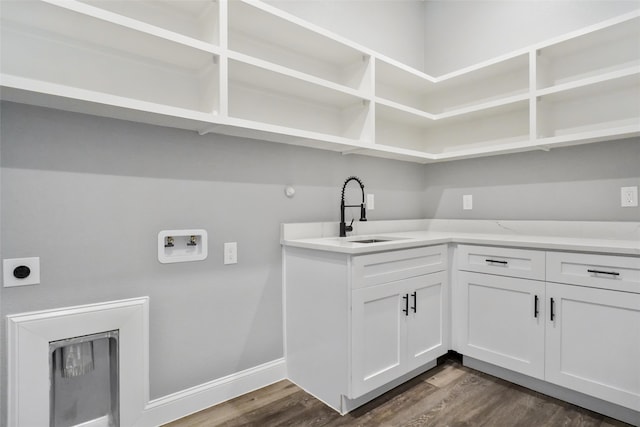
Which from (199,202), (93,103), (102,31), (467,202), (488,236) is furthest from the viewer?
(467,202)

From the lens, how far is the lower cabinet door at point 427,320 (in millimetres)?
2027

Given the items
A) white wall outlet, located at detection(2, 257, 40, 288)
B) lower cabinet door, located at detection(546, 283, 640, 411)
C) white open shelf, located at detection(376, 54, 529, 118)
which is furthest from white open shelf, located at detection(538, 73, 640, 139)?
white wall outlet, located at detection(2, 257, 40, 288)

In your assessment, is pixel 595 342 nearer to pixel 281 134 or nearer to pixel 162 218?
pixel 281 134

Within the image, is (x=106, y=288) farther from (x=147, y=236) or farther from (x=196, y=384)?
(x=196, y=384)

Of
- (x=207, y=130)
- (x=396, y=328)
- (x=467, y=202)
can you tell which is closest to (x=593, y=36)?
(x=467, y=202)

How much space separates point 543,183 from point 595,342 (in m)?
1.12

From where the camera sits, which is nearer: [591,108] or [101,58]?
[101,58]

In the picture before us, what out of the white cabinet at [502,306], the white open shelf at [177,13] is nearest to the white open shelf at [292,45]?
the white open shelf at [177,13]

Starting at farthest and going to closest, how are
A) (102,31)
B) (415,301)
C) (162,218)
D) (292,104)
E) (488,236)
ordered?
(488,236)
(292,104)
(415,301)
(162,218)
(102,31)

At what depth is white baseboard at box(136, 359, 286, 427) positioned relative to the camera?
1672 millimetres

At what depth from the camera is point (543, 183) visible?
243cm

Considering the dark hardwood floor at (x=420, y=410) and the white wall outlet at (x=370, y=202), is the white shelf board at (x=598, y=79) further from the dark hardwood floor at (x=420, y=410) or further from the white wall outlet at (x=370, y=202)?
the dark hardwood floor at (x=420, y=410)

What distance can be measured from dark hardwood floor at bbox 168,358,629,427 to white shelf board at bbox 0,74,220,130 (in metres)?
1.47

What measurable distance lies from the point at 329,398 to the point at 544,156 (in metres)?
2.15
